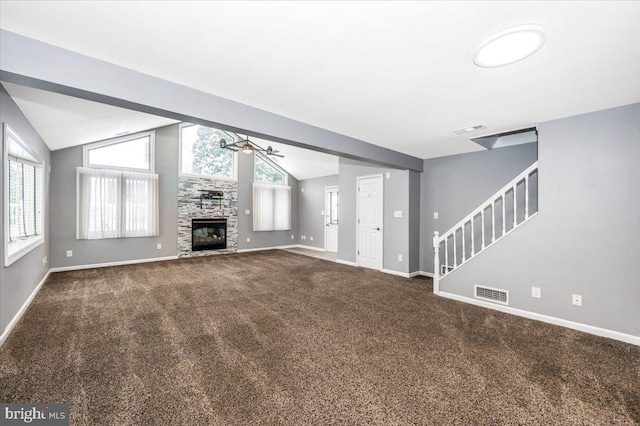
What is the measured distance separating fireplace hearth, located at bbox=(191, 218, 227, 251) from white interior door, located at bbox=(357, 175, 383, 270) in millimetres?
4220

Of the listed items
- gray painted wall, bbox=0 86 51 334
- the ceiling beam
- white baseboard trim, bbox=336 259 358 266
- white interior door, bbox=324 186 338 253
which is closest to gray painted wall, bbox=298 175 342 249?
white interior door, bbox=324 186 338 253

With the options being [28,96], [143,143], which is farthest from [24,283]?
[143,143]

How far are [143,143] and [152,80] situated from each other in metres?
5.48

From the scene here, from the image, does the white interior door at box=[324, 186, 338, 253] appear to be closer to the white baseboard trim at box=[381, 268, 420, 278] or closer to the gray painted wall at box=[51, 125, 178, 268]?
the white baseboard trim at box=[381, 268, 420, 278]

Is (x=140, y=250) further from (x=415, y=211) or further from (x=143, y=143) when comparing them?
(x=415, y=211)

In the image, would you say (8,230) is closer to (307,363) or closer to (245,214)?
(307,363)

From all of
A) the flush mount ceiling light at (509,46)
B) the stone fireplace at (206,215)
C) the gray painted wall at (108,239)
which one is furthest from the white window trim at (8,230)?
the flush mount ceiling light at (509,46)

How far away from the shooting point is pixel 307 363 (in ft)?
7.71

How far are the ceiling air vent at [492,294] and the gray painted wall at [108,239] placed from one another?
22.9 ft

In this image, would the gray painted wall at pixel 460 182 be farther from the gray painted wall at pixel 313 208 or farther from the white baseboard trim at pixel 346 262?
the gray painted wall at pixel 313 208

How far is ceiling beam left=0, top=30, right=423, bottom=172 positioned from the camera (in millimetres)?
1756

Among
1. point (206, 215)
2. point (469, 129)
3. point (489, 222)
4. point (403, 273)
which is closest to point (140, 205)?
point (206, 215)

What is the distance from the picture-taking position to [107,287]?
4.59 meters

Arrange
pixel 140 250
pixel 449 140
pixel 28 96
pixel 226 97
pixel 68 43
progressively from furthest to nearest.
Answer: pixel 140 250
pixel 449 140
pixel 28 96
pixel 226 97
pixel 68 43
